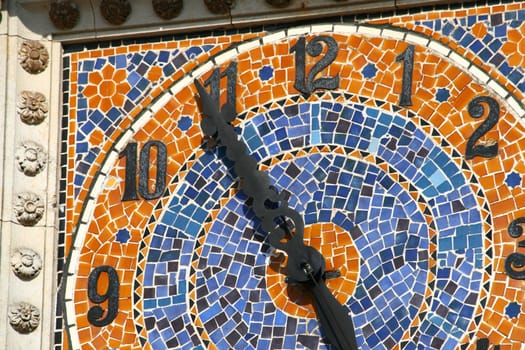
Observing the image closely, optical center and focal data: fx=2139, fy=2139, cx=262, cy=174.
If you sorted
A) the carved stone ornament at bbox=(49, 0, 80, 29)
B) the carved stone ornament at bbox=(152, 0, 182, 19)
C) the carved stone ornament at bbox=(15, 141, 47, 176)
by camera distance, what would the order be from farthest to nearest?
Result: the carved stone ornament at bbox=(49, 0, 80, 29) < the carved stone ornament at bbox=(152, 0, 182, 19) < the carved stone ornament at bbox=(15, 141, 47, 176)

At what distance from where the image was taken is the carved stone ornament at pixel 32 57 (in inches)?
452

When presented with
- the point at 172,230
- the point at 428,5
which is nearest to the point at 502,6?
the point at 428,5

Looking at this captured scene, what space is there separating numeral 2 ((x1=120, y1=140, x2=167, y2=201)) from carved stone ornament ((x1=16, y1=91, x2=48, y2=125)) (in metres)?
0.49

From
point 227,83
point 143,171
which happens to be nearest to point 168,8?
point 227,83

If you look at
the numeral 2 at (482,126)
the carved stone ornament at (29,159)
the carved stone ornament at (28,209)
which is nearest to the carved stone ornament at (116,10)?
the carved stone ornament at (29,159)

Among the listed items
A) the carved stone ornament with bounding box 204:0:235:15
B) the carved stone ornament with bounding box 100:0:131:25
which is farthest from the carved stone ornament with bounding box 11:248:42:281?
the carved stone ornament with bounding box 204:0:235:15

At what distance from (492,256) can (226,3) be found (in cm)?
201

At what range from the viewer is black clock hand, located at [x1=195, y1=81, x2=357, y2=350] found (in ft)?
34.8

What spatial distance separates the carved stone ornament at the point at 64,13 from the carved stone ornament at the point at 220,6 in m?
0.75

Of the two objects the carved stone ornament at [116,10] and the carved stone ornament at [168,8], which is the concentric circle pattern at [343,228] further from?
the carved stone ornament at [116,10]

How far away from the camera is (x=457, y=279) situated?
418 inches

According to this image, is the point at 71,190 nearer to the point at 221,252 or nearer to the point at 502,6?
the point at 221,252

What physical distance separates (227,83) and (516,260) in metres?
1.85

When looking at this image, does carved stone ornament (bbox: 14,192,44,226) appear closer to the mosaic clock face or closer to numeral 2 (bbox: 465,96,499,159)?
the mosaic clock face
